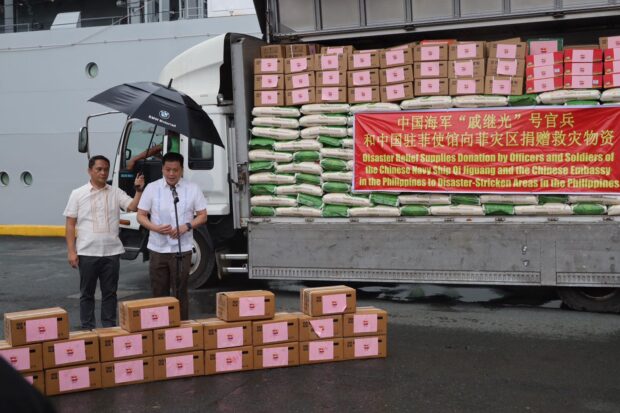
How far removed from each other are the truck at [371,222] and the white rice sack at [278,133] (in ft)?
0.71

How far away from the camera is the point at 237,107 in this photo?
911cm

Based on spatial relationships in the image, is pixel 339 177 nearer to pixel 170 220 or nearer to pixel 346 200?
pixel 346 200

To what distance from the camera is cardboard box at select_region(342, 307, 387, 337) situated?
6469 mm

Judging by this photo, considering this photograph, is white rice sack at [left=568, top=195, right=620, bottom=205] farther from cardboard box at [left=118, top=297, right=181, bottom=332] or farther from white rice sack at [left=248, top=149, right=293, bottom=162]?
cardboard box at [left=118, top=297, right=181, bottom=332]

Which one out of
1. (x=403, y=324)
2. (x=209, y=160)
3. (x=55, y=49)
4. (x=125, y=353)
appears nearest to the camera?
(x=125, y=353)

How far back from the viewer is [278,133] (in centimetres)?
902

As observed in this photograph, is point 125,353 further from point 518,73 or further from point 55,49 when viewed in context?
point 55,49

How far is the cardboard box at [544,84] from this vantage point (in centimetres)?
818

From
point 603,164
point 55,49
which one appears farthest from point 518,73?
point 55,49

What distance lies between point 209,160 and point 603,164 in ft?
16.1

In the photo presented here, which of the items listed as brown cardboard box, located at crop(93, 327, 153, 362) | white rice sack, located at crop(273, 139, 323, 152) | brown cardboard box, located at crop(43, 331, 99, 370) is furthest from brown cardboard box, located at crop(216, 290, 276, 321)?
white rice sack, located at crop(273, 139, 323, 152)

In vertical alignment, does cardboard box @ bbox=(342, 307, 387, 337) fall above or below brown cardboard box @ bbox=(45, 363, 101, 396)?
above

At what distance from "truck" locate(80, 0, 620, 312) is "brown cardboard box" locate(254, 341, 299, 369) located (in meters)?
2.54

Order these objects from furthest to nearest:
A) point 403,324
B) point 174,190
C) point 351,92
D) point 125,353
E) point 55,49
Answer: point 55,49 → point 351,92 → point 403,324 → point 174,190 → point 125,353
